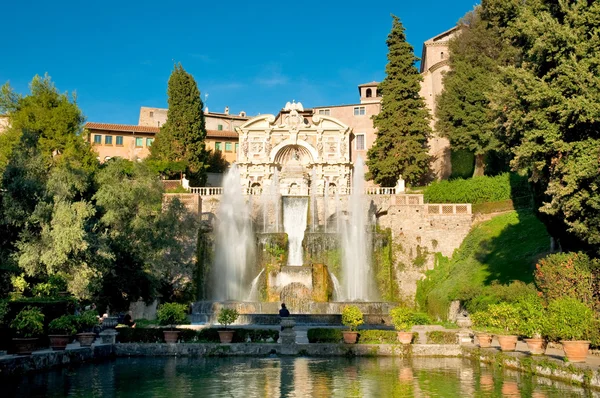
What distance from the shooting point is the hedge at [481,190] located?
3778 centimetres

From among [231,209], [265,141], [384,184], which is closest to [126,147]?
[265,141]

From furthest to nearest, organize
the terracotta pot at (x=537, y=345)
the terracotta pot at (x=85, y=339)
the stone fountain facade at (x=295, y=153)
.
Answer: the stone fountain facade at (x=295, y=153), the terracotta pot at (x=85, y=339), the terracotta pot at (x=537, y=345)

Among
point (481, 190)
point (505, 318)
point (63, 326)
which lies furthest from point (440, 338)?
point (481, 190)

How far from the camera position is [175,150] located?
4919 cm

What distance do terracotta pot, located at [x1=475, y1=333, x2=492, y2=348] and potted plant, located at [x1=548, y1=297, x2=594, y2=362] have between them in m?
4.08

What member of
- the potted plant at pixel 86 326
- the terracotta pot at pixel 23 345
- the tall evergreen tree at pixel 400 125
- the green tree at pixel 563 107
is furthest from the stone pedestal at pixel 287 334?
the tall evergreen tree at pixel 400 125

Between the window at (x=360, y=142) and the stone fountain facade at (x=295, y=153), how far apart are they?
5.27 m

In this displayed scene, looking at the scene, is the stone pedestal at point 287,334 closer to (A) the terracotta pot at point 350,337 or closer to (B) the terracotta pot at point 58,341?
(A) the terracotta pot at point 350,337

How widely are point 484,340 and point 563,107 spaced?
7.19 metres

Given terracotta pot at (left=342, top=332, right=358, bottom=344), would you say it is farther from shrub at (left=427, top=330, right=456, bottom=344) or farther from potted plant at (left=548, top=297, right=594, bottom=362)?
potted plant at (left=548, top=297, right=594, bottom=362)

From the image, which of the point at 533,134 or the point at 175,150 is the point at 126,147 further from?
the point at 533,134

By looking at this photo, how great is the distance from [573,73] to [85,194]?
72.7 feet

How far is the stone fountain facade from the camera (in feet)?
166

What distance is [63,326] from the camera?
1775cm
